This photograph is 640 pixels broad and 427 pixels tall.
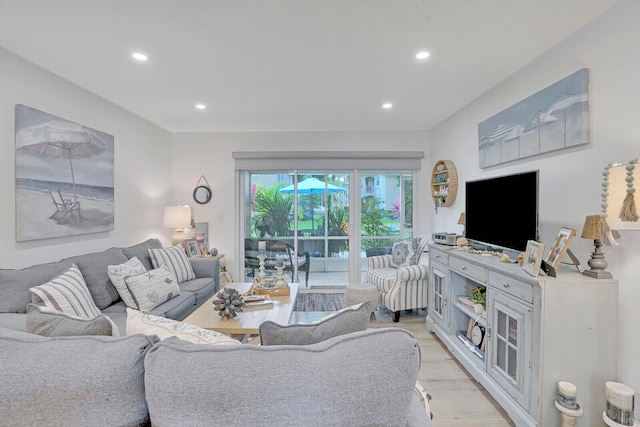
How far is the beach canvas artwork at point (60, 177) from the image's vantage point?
7.59ft

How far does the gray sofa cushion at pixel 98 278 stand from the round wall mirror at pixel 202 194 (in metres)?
1.98

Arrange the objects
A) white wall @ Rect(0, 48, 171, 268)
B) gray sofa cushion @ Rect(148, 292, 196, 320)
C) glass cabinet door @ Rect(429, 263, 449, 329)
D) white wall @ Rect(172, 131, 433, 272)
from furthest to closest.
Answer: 1. white wall @ Rect(172, 131, 433, 272)
2. glass cabinet door @ Rect(429, 263, 449, 329)
3. gray sofa cushion @ Rect(148, 292, 196, 320)
4. white wall @ Rect(0, 48, 171, 268)

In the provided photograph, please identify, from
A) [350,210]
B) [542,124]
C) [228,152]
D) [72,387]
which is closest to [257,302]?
[72,387]

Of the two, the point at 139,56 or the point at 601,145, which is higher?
the point at 139,56

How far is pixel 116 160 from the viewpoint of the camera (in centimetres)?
338

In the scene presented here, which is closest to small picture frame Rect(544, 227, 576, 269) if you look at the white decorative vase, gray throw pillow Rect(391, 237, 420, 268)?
the white decorative vase

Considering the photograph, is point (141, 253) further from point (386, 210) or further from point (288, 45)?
point (386, 210)

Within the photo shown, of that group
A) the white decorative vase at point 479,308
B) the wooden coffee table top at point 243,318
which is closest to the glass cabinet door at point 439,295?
the white decorative vase at point 479,308

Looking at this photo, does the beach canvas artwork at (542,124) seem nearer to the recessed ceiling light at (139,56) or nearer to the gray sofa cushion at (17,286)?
the recessed ceiling light at (139,56)

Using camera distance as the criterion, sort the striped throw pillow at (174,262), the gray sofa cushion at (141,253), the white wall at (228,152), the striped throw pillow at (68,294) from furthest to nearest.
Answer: the white wall at (228,152) → the striped throw pillow at (174,262) → the gray sofa cushion at (141,253) → the striped throw pillow at (68,294)

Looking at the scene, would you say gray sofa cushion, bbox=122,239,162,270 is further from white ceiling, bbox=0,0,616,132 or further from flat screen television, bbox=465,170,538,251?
flat screen television, bbox=465,170,538,251

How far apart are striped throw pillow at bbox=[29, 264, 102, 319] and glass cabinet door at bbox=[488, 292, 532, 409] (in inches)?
97.7

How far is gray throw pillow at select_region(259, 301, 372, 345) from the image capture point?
40.8 inches

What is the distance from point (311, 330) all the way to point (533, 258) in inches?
59.4
